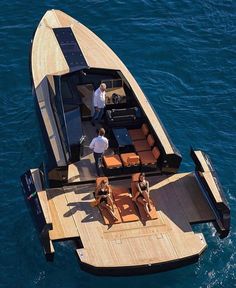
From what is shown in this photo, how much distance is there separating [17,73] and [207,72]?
9.62 metres

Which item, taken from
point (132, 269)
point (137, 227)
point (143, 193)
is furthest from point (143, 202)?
point (132, 269)

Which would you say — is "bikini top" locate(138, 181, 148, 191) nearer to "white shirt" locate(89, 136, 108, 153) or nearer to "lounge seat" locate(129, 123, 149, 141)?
"white shirt" locate(89, 136, 108, 153)

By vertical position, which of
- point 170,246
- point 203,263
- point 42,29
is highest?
point 42,29

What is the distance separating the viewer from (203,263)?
21016mm

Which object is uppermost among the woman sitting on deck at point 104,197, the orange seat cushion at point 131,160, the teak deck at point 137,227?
the orange seat cushion at point 131,160

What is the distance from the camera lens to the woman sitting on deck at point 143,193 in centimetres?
2094

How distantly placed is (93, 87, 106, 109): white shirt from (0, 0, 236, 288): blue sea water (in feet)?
9.64

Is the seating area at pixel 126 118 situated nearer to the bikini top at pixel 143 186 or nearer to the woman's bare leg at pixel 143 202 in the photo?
the bikini top at pixel 143 186

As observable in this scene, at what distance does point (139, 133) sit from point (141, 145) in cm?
87

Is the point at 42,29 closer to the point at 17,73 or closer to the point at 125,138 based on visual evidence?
the point at 17,73

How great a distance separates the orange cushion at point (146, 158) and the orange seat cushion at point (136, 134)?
1.01 meters

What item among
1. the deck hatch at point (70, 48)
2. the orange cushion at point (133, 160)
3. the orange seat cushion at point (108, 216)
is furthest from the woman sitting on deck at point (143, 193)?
the deck hatch at point (70, 48)

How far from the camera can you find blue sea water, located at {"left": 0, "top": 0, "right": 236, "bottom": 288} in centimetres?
2077

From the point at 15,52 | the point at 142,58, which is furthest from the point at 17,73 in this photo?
the point at 142,58
